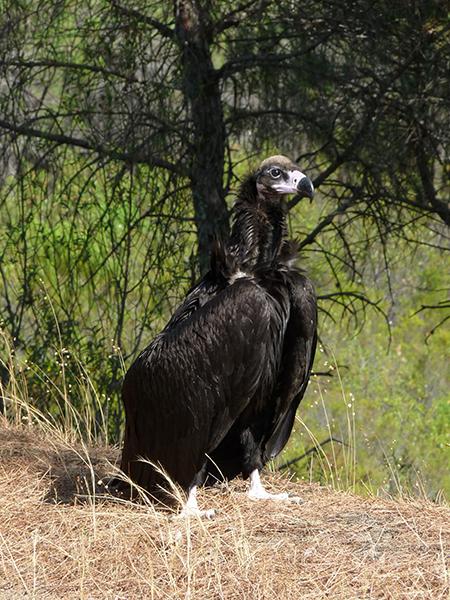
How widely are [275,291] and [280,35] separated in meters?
2.84

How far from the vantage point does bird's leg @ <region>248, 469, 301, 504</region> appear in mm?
4504

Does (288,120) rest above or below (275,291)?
above

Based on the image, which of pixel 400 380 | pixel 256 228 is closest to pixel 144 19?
pixel 256 228

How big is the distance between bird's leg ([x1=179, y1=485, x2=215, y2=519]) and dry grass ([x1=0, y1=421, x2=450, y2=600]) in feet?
0.18

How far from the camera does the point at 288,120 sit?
696 centimetres

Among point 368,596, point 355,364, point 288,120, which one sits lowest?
point 355,364

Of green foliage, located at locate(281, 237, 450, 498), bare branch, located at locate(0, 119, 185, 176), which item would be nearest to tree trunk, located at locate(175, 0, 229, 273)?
bare branch, located at locate(0, 119, 185, 176)

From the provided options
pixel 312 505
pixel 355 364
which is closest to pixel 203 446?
pixel 312 505

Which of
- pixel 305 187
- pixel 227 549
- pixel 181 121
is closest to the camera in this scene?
pixel 227 549

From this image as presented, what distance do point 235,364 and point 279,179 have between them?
801 mm

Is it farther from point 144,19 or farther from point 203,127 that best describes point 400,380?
point 144,19

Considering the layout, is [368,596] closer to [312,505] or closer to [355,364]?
[312,505]

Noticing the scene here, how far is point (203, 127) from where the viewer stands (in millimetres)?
6824

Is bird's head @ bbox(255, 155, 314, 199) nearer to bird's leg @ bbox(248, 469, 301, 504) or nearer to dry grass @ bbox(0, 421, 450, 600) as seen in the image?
bird's leg @ bbox(248, 469, 301, 504)
